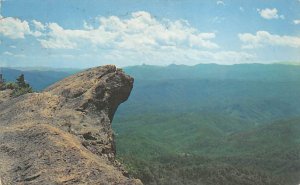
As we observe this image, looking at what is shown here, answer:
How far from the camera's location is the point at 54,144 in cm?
1864

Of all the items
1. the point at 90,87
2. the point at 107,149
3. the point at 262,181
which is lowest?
the point at 262,181

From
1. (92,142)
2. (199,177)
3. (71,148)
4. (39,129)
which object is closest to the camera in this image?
(71,148)

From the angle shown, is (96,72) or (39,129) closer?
(39,129)

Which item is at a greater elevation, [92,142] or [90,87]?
[90,87]

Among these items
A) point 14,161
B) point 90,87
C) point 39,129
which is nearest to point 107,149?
point 39,129

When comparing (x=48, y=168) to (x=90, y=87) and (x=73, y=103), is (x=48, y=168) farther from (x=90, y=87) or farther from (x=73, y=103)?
(x=90, y=87)

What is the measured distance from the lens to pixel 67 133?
2144 cm

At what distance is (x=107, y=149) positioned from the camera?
22594 mm

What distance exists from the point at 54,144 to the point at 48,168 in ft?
6.28

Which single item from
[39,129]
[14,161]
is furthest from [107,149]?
[14,161]

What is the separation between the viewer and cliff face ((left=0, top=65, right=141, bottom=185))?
54.0 ft

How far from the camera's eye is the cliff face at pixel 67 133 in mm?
16469

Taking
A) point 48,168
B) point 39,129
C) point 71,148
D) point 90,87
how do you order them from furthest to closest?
point 90,87, point 39,129, point 71,148, point 48,168

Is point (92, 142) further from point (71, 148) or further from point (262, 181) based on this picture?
point (262, 181)
